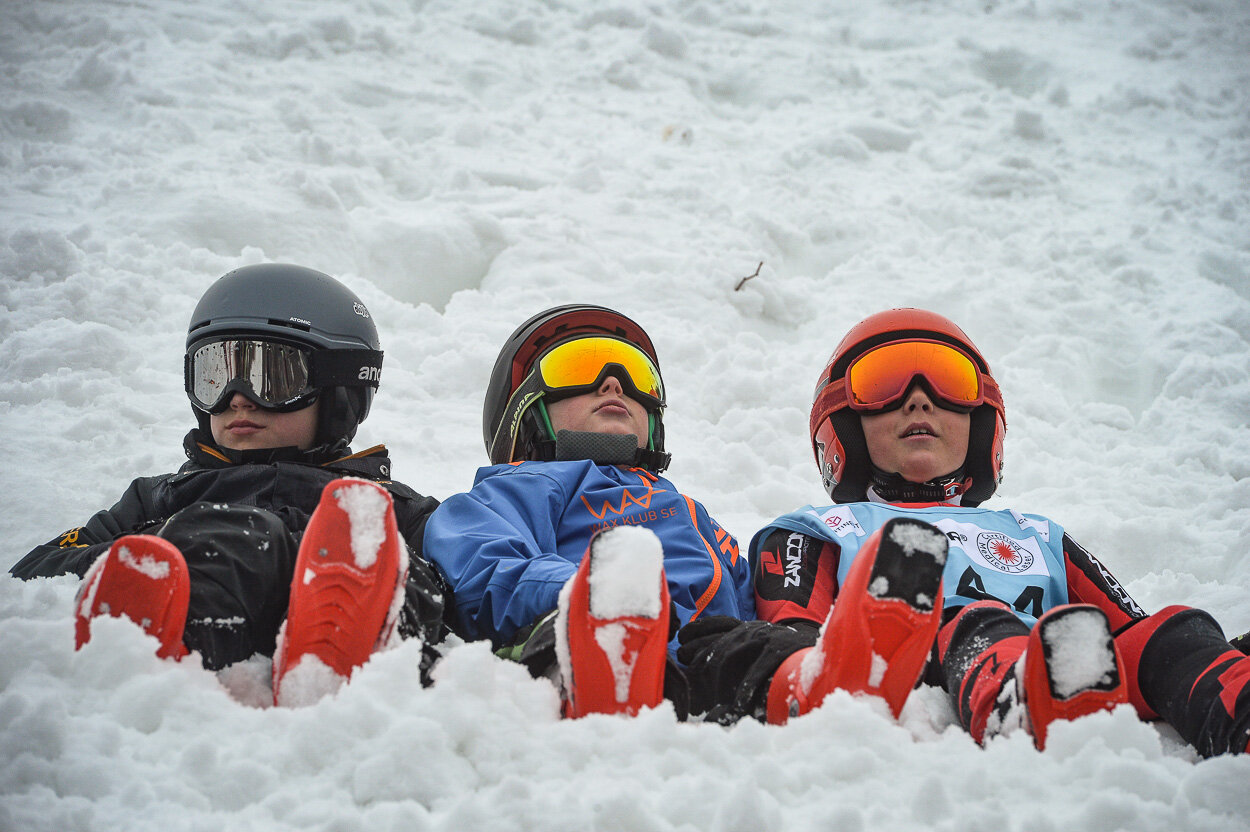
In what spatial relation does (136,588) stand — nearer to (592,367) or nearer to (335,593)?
(335,593)

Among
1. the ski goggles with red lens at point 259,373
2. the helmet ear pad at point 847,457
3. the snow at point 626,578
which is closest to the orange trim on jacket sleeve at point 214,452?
the ski goggles with red lens at point 259,373

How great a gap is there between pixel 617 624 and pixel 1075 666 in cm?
78

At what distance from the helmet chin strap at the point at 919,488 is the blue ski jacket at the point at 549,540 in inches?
23.9

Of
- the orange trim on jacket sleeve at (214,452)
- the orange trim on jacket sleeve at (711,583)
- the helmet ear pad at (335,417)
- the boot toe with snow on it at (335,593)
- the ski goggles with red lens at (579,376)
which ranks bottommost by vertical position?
the orange trim on jacket sleeve at (711,583)

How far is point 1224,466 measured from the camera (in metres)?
4.53

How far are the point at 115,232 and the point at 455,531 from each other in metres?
3.60

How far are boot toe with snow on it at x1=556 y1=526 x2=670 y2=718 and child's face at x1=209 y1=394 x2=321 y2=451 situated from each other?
1.69 m

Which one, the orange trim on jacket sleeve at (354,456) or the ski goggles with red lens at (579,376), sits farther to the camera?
the ski goggles with red lens at (579,376)

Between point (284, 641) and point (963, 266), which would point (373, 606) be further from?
point (963, 266)

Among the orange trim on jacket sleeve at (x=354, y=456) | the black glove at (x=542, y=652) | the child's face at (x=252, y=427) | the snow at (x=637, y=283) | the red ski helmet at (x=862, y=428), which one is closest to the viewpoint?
the snow at (x=637, y=283)

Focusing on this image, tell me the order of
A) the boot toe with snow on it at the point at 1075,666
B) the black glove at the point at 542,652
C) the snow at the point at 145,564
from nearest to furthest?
1. the boot toe with snow on it at the point at 1075,666
2. the snow at the point at 145,564
3. the black glove at the point at 542,652

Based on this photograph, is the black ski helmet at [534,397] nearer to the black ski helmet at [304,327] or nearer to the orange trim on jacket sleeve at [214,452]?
the black ski helmet at [304,327]

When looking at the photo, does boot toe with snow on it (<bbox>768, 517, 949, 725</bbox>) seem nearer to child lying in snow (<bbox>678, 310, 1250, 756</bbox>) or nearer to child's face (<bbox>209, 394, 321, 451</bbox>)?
child lying in snow (<bbox>678, 310, 1250, 756</bbox>)

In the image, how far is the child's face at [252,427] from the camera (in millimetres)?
2906
